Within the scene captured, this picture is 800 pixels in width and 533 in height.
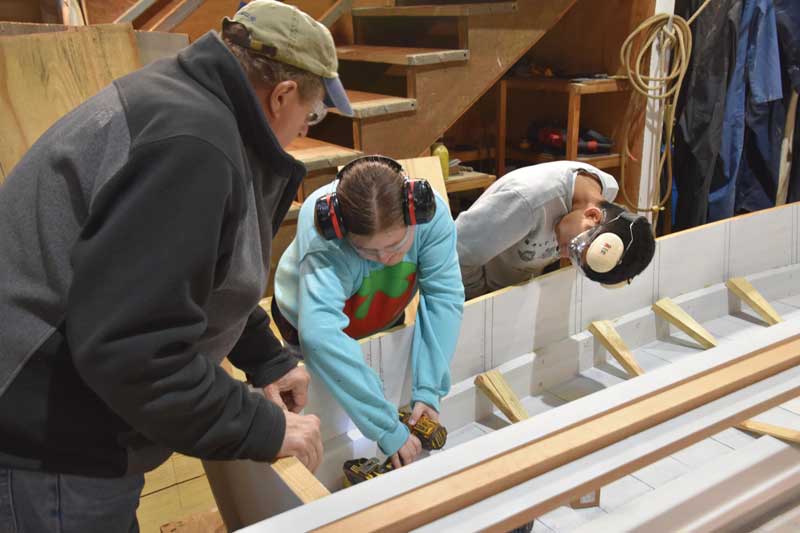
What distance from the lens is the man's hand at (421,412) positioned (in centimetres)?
154

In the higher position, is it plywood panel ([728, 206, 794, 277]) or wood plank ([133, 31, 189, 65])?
wood plank ([133, 31, 189, 65])

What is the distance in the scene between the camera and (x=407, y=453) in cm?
143

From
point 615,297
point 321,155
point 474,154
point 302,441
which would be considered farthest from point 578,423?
point 474,154

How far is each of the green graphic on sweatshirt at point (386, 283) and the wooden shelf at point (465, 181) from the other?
4.26ft

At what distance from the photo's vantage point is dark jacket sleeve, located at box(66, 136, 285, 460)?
640mm

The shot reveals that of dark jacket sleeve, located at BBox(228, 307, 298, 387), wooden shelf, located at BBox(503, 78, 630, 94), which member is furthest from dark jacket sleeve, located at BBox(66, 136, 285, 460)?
wooden shelf, located at BBox(503, 78, 630, 94)

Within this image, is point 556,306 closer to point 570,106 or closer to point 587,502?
point 587,502

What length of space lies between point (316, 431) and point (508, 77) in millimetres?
3068

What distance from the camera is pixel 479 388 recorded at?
1.83m

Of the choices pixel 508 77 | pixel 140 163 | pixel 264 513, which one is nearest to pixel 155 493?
pixel 264 513

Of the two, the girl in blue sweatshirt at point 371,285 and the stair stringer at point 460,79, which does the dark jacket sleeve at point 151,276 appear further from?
the stair stringer at point 460,79

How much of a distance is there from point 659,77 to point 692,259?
4.03ft

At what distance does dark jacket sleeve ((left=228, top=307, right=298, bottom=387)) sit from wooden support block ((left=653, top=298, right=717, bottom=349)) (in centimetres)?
151

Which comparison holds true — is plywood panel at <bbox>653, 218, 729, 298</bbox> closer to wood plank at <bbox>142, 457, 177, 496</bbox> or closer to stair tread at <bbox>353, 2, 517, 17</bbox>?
stair tread at <bbox>353, 2, 517, 17</bbox>
